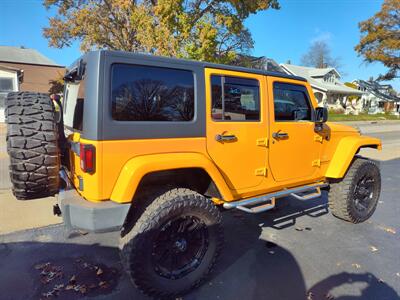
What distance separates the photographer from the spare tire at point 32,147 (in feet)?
8.85

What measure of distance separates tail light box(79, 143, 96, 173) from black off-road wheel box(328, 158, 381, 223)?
3510 mm

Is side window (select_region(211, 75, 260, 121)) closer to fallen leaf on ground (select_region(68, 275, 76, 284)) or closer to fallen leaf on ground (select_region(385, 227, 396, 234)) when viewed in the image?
fallen leaf on ground (select_region(68, 275, 76, 284))

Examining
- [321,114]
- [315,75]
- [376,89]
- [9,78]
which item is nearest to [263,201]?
[321,114]

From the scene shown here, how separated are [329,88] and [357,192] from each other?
40.7 m

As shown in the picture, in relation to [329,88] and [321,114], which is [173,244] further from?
[329,88]

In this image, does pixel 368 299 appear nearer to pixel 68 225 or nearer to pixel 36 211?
pixel 68 225

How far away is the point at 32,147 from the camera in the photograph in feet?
8.84

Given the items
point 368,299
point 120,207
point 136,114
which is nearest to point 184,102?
point 136,114

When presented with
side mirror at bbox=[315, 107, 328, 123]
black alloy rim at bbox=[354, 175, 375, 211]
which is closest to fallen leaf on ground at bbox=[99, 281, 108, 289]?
side mirror at bbox=[315, 107, 328, 123]

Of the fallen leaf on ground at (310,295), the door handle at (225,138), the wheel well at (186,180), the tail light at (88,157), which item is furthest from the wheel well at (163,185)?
the fallen leaf on ground at (310,295)

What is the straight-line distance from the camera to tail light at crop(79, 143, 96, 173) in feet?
8.27

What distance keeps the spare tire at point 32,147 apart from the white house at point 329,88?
41.1 metres

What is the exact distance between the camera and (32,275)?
3125 millimetres

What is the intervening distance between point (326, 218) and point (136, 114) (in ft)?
11.8
